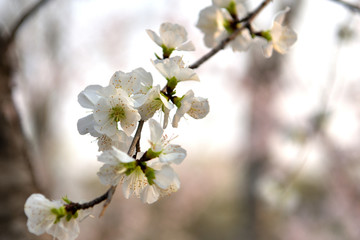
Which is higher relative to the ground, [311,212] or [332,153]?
[332,153]

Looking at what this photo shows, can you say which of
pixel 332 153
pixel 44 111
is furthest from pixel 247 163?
pixel 44 111

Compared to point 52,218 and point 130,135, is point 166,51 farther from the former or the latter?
point 52,218

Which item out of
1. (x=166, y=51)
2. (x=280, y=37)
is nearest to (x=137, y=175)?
(x=166, y=51)

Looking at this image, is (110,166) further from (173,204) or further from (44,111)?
(173,204)

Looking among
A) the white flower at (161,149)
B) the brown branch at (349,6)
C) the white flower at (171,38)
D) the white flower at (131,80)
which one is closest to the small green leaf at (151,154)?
the white flower at (161,149)

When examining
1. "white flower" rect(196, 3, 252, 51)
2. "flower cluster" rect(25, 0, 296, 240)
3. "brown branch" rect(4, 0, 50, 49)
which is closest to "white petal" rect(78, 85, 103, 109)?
"flower cluster" rect(25, 0, 296, 240)

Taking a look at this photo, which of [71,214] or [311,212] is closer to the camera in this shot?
[71,214]

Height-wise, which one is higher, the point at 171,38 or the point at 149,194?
the point at 171,38
